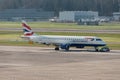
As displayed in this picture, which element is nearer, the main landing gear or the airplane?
the main landing gear

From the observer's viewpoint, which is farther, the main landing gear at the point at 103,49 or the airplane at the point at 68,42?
the airplane at the point at 68,42

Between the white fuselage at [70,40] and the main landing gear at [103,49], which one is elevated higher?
the white fuselage at [70,40]

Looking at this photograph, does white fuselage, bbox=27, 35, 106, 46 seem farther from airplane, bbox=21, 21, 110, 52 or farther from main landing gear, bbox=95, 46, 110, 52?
main landing gear, bbox=95, 46, 110, 52

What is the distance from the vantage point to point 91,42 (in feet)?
283

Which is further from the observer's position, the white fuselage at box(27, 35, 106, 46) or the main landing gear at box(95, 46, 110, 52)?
the white fuselage at box(27, 35, 106, 46)

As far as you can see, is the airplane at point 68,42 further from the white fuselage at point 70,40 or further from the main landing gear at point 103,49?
the main landing gear at point 103,49

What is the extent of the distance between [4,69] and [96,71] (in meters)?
9.51

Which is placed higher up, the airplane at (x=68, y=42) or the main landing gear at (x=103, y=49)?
the airplane at (x=68, y=42)

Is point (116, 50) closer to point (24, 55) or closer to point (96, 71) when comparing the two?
point (24, 55)

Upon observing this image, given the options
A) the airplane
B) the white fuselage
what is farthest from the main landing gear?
the white fuselage

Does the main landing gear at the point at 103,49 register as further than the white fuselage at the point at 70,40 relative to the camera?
No

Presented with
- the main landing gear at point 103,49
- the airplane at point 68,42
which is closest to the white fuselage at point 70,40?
the airplane at point 68,42

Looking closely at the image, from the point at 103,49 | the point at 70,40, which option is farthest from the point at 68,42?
the point at 103,49

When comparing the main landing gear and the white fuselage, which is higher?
the white fuselage
